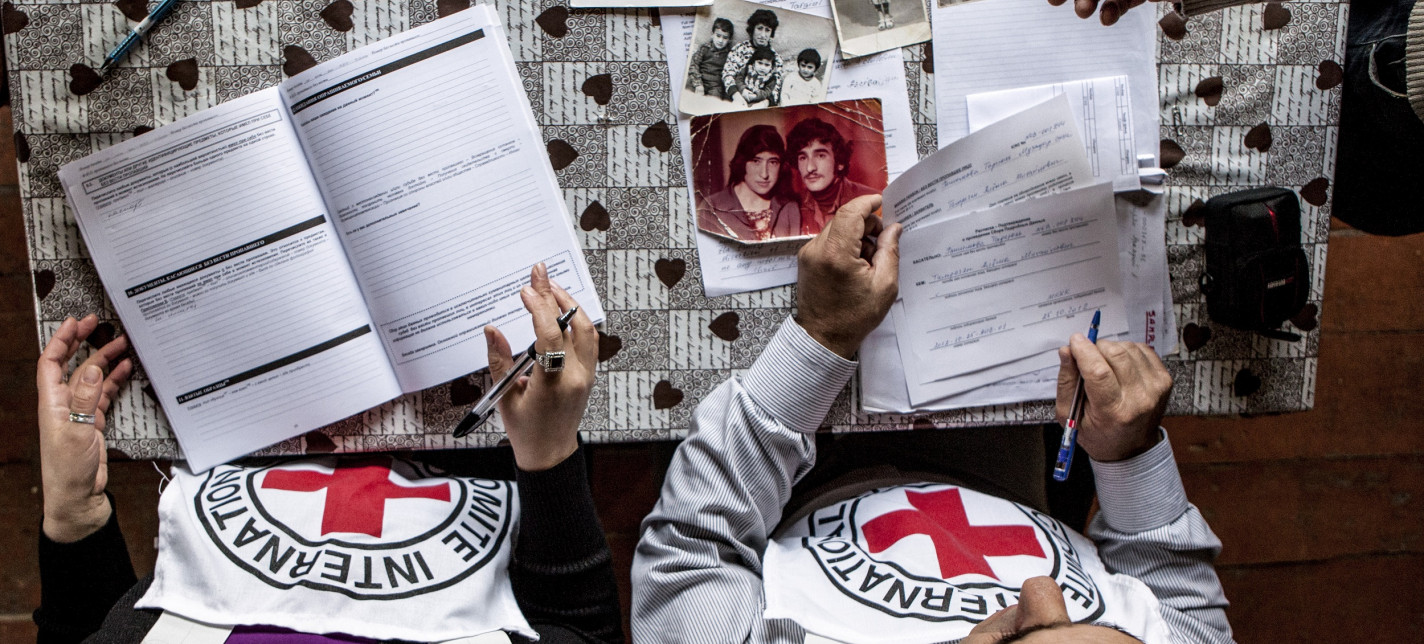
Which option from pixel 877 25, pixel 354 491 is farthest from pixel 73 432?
pixel 877 25

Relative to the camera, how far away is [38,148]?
764 millimetres

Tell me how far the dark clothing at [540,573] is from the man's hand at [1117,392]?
485mm

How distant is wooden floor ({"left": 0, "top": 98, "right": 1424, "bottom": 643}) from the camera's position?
4.16 feet

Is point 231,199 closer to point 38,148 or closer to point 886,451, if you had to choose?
point 38,148

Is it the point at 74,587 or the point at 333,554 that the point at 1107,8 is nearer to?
the point at 333,554

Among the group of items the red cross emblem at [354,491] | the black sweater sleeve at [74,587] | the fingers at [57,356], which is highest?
the fingers at [57,356]

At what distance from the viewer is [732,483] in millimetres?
772

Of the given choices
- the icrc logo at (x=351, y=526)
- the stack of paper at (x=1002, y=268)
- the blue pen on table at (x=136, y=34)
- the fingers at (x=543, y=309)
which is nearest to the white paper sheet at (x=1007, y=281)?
the stack of paper at (x=1002, y=268)

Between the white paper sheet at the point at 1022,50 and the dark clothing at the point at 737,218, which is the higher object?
the white paper sheet at the point at 1022,50

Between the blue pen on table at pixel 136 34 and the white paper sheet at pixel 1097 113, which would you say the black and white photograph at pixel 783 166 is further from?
the blue pen on table at pixel 136 34

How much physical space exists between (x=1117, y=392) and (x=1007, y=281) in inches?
5.8

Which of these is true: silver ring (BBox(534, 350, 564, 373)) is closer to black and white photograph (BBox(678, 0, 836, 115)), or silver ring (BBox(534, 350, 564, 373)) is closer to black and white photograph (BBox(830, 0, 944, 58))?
black and white photograph (BBox(678, 0, 836, 115))

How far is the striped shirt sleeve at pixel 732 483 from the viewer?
74cm

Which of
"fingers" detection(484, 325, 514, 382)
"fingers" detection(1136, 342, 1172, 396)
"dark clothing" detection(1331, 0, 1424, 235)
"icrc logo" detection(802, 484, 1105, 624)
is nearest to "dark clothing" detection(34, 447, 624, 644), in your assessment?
"fingers" detection(484, 325, 514, 382)
